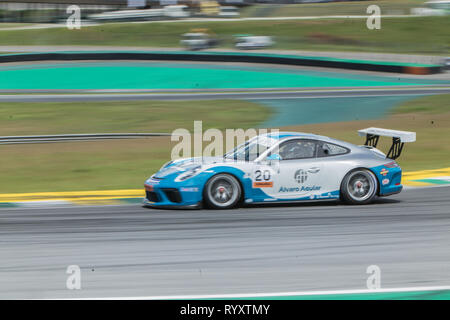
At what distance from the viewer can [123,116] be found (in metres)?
23.2

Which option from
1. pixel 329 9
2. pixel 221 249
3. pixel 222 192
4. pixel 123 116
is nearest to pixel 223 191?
pixel 222 192

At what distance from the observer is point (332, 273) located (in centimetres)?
612

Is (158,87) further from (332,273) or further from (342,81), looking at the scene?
(332,273)

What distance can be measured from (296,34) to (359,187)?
40.1m

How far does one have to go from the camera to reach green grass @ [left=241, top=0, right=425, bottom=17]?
55812 mm

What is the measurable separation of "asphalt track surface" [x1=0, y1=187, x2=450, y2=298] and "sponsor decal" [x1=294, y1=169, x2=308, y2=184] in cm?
41

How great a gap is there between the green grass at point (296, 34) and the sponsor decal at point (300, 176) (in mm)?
33829

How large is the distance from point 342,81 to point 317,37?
14.9 m

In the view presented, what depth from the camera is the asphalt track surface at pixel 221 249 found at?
5812 mm

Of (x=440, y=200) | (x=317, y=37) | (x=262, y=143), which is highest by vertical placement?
(x=317, y=37)

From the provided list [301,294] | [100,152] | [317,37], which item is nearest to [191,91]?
Answer: [100,152]

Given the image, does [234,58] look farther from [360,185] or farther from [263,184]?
[263,184]

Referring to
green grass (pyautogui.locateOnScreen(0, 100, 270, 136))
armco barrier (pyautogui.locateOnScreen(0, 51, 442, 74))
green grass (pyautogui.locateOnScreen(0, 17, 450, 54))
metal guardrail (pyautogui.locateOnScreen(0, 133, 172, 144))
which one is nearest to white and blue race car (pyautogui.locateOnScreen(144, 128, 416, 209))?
metal guardrail (pyautogui.locateOnScreen(0, 133, 172, 144))

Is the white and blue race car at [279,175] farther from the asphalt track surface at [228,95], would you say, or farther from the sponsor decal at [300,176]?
the asphalt track surface at [228,95]
